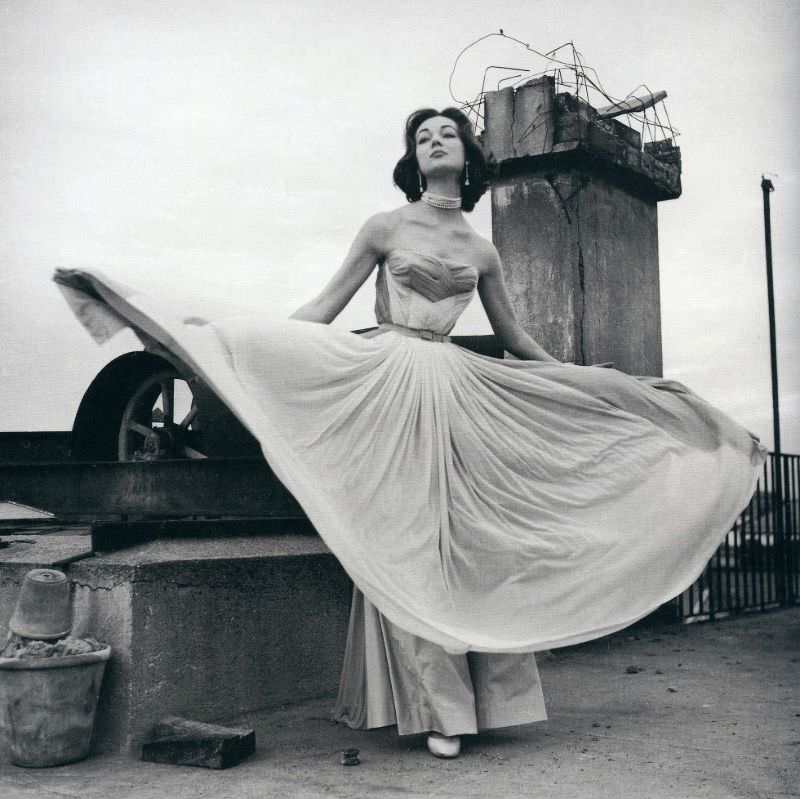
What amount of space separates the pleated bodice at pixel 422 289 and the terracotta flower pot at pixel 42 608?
1.67 metres

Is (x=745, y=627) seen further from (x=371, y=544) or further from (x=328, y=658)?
(x=371, y=544)

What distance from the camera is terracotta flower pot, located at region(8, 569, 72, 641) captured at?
3.52 meters

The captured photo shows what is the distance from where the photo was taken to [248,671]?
412cm

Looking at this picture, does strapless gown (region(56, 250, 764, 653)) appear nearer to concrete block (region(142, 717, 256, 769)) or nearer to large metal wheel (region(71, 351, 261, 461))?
concrete block (region(142, 717, 256, 769))

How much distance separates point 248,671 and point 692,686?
7.51ft

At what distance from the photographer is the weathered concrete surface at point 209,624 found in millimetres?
3721

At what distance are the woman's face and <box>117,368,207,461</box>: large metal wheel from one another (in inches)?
66.8

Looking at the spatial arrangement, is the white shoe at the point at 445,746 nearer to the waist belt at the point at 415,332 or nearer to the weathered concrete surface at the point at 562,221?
the waist belt at the point at 415,332

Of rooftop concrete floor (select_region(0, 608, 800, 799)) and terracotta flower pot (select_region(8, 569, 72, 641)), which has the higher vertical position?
terracotta flower pot (select_region(8, 569, 72, 641))

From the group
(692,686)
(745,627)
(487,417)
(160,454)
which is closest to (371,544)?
(487,417)

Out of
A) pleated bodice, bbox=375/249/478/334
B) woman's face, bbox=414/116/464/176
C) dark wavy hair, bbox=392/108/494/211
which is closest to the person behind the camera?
pleated bodice, bbox=375/249/478/334

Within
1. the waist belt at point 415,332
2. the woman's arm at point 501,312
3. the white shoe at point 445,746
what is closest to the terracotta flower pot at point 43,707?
the white shoe at point 445,746

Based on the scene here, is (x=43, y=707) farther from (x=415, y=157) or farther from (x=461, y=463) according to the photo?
(x=415, y=157)

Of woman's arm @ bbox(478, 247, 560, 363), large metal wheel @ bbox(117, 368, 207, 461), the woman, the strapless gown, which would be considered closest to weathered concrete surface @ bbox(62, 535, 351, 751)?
the woman
